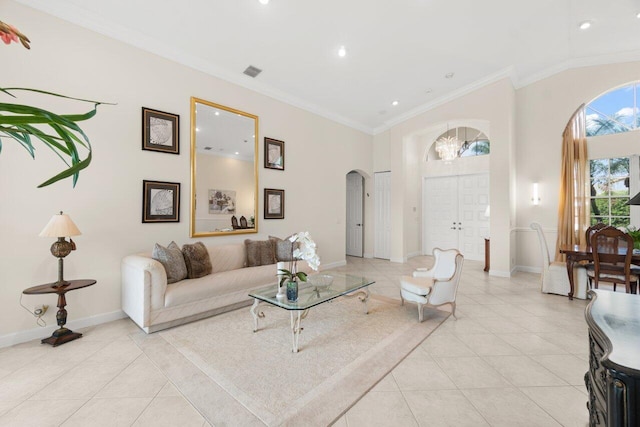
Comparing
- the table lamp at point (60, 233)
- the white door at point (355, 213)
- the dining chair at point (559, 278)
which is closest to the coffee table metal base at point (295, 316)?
the table lamp at point (60, 233)

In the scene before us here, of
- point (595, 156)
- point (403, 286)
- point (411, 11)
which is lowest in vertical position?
point (403, 286)

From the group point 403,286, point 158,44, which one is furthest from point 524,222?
point 158,44

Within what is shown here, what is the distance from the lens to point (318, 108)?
6.11m

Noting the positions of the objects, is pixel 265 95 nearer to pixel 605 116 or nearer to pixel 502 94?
pixel 502 94

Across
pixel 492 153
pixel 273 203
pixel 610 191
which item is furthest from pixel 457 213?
pixel 273 203

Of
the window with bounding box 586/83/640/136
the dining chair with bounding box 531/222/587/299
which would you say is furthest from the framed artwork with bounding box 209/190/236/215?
the window with bounding box 586/83/640/136

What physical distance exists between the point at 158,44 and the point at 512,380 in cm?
543

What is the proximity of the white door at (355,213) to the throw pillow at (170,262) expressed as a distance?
5.37 meters

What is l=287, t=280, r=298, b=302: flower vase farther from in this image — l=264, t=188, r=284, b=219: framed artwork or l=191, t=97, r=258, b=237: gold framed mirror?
l=264, t=188, r=284, b=219: framed artwork

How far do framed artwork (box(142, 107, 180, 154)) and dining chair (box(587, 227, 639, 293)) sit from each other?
586 cm

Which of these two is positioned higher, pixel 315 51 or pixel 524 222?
pixel 315 51

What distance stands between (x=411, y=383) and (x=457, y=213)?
629cm

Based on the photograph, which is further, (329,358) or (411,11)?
(411,11)

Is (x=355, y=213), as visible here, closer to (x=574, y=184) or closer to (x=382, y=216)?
(x=382, y=216)
